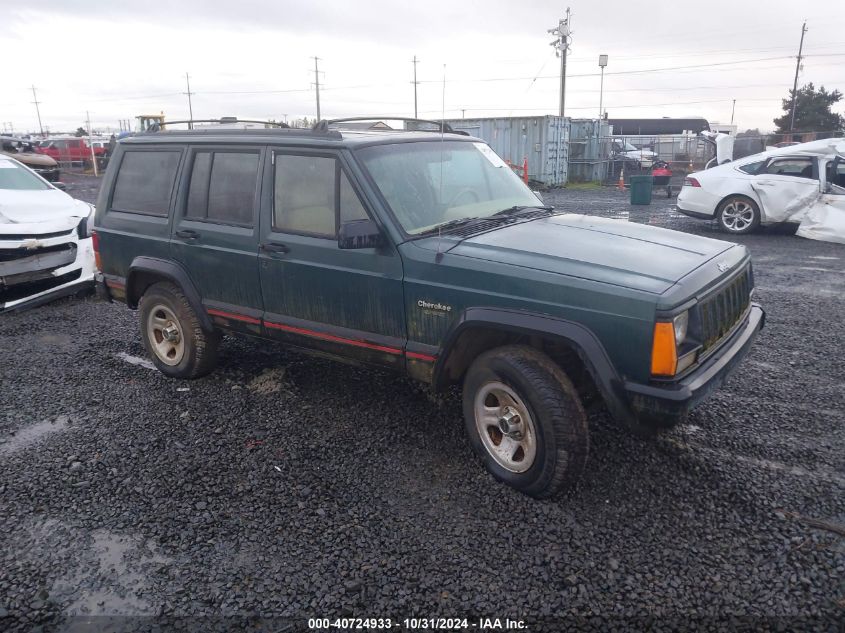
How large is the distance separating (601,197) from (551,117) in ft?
16.3

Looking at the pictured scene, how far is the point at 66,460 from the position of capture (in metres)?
3.98

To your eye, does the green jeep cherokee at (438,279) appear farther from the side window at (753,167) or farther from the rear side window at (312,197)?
the side window at (753,167)

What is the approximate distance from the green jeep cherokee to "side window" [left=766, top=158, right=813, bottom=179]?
29.7 feet

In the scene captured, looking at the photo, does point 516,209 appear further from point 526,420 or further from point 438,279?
point 526,420

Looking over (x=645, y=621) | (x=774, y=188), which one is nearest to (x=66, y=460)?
(x=645, y=621)

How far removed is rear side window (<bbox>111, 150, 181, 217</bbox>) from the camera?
4910 millimetres

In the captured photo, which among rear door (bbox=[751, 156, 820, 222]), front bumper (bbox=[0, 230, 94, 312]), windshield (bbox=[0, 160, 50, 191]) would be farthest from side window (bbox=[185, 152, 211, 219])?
rear door (bbox=[751, 156, 820, 222])

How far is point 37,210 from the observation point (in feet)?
26.0

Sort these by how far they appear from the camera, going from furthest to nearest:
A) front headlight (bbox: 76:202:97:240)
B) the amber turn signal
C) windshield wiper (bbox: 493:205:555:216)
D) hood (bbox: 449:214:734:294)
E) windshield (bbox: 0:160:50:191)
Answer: windshield (bbox: 0:160:50:191)
front headlight (bbox: 76:202:97:240)
windshield wiper (bbox: 493:205:555:216)
hood (bbox: 449:214:734:294)
the amber turn signal

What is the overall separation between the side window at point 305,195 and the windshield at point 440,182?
32cm

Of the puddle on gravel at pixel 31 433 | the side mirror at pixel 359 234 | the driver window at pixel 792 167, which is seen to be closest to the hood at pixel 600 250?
the side mirror at pixel 359 234

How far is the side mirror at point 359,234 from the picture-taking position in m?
3.53

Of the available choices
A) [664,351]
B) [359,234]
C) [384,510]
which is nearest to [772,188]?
[664,351]

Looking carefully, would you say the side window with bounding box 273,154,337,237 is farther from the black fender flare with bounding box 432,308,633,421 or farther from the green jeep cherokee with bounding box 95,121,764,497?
the black fender flare with bounding box 432,308,633,421
